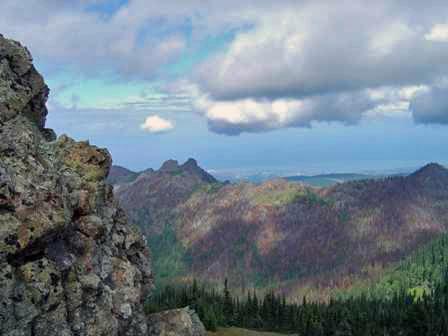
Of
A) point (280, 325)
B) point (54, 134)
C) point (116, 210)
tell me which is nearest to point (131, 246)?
point (116, 210)

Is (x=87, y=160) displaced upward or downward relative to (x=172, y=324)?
upward

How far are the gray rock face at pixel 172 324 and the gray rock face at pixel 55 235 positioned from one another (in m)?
2.44

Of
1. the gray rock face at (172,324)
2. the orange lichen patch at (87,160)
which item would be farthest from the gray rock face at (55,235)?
the gray rock face at (172,324)

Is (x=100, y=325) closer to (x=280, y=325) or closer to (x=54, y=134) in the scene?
(x=54, y=134)

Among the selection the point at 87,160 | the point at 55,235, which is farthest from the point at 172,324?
the point at 87,160

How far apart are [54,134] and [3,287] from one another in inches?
1109

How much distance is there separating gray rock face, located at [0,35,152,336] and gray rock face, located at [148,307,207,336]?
2444 millimetres

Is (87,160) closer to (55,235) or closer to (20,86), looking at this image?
(20,86)

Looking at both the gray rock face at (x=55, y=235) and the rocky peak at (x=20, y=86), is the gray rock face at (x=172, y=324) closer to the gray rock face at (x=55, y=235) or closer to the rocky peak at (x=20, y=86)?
the gray rock face at (x=55, y=235)

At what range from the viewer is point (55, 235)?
132 ft

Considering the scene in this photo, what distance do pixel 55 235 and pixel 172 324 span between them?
1943 cm

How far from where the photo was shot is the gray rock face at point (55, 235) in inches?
1435

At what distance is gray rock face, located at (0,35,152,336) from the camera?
3644 cm

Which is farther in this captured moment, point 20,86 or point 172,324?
point 172,324
